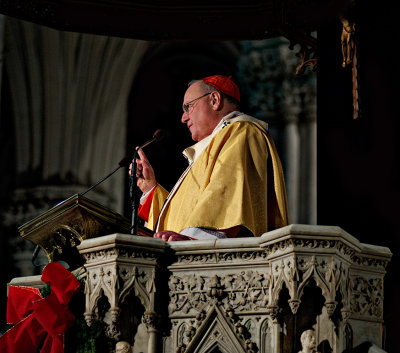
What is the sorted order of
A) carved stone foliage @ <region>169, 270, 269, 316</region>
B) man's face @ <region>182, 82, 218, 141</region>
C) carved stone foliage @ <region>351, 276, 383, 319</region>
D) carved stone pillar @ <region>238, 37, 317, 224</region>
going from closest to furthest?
1. carved stone foliage @ <region>169, 270, 269, 316</region>
2. carved stone foliage @ <region>351, 276, 383, 319</region>
3. man's face @ <region>182, 82, 218, 141</region>
4. carved stone pillar @ <region>238, 37, 317, 224</region>

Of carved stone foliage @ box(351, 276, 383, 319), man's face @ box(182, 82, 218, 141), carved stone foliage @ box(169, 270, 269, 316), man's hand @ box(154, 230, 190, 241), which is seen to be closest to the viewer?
carved stone foliage @ box(169, 270, 269, 316)

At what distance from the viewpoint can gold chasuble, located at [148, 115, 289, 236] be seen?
5.69 m

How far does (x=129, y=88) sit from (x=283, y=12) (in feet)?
27.0

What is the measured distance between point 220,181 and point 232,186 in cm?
7

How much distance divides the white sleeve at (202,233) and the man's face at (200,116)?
1.07 m

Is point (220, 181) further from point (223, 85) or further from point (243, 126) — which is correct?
point (223, 85)

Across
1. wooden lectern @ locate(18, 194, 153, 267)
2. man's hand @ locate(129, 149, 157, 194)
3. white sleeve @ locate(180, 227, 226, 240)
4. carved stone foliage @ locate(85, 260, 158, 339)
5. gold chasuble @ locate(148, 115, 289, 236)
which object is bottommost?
carved stone foliage @ locate(85, 260, 158, 339)

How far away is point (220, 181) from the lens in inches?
229

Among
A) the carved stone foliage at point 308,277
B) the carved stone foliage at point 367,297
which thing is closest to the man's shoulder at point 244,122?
the carved stone foliage at point 367,297

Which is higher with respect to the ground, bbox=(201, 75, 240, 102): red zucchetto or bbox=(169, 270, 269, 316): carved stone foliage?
bbox=(201, 75, 240, 102): red zucchetto

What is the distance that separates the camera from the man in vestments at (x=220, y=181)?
18.6ft

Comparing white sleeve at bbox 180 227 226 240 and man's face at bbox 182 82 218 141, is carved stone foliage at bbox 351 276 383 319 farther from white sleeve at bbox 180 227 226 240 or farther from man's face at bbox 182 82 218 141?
man's face at bbox 182 82 218 141

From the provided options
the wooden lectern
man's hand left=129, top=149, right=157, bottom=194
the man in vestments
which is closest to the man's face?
the man in vestments

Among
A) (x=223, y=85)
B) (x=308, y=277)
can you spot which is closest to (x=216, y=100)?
(x=223, y=85)
